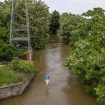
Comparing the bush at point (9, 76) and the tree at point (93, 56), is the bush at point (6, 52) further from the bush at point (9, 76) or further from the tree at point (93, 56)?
the tree at point (93, 56)

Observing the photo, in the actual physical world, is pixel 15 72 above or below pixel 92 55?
below

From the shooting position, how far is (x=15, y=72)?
15.3 metres

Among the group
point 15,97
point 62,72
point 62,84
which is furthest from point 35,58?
point 15,97

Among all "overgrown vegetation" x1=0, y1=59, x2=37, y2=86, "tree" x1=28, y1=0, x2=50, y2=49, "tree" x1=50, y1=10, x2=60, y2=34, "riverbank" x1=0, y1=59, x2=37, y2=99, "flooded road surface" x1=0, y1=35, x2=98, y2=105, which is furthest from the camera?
"tree" x1=50, y1=10, x2=60, y2=34

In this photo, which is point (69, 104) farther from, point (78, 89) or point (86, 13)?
point (86, 13)

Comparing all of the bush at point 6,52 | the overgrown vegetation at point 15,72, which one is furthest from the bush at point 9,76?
the bush at point 6,52

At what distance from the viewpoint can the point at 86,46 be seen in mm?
Answer: 13516

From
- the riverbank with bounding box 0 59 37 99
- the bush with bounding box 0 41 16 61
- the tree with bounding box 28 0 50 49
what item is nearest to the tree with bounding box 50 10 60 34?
the tree with bounding box 28 0 50 49

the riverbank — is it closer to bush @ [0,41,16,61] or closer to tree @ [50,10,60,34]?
bush @ [0,41,16,61]

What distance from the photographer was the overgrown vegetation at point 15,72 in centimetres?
1396

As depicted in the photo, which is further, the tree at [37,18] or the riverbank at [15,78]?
the tree at [37,18]

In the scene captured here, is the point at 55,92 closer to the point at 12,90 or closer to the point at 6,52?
the point at 12,90

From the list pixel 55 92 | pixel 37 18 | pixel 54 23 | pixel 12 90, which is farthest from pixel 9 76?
pixel 54 23

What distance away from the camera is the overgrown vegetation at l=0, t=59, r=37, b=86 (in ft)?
45.8
